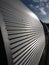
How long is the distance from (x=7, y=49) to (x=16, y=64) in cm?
59

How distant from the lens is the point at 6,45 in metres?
3.28

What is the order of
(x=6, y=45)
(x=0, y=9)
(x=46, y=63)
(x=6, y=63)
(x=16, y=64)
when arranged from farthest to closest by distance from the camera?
(x=46, y=63) → (x=0, y=9) → (x=16, y=64) → (x=6, y=45) → (x=6, y=63)

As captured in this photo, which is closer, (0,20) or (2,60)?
(2,60)

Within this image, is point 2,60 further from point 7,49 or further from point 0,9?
point 0,9

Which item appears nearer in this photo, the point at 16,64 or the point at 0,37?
the point at 0,37

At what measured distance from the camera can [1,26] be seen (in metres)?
3.34

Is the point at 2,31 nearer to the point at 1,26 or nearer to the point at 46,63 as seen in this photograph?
the point at 1,26

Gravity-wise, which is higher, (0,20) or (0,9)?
(0,9)

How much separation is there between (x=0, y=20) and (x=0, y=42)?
2.11ft

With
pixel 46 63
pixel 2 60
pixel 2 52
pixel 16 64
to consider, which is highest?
pixel 2 52

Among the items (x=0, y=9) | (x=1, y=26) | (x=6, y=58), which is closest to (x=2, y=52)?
(x=6, y=58)

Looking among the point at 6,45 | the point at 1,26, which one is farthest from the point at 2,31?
the point at 6,45

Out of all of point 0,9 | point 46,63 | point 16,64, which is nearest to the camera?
point 16,64

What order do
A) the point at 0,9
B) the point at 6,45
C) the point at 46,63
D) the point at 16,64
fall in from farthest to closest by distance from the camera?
the point at 46,63 < the point at 0,9 < the point at 16,64 < the point at 6,45
